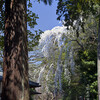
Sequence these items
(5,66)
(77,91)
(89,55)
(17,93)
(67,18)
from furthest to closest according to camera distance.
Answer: (77,91) < (89,55) < (67,18) < (5,66) < (17,93)

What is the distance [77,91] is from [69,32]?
6956mm

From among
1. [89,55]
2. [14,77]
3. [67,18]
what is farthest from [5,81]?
[89,55]

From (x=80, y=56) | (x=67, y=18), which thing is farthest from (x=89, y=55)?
(x=67, y=18)

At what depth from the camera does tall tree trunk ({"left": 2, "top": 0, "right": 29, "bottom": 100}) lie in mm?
4499

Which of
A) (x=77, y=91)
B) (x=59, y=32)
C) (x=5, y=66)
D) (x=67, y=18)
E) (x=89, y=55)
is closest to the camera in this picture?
(x=5, y=66)

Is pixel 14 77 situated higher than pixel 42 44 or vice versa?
pixel 42 44

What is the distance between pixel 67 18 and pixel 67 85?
11465mm

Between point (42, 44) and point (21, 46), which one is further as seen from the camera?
point (42, 44)

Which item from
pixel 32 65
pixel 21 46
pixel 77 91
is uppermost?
pixel 21 46

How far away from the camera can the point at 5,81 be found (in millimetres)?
4594

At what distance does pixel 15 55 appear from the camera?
478cm

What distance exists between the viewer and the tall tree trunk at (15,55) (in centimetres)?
450

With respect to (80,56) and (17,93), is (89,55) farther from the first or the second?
(17,93)

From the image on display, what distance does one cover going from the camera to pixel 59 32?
64.7 ft
